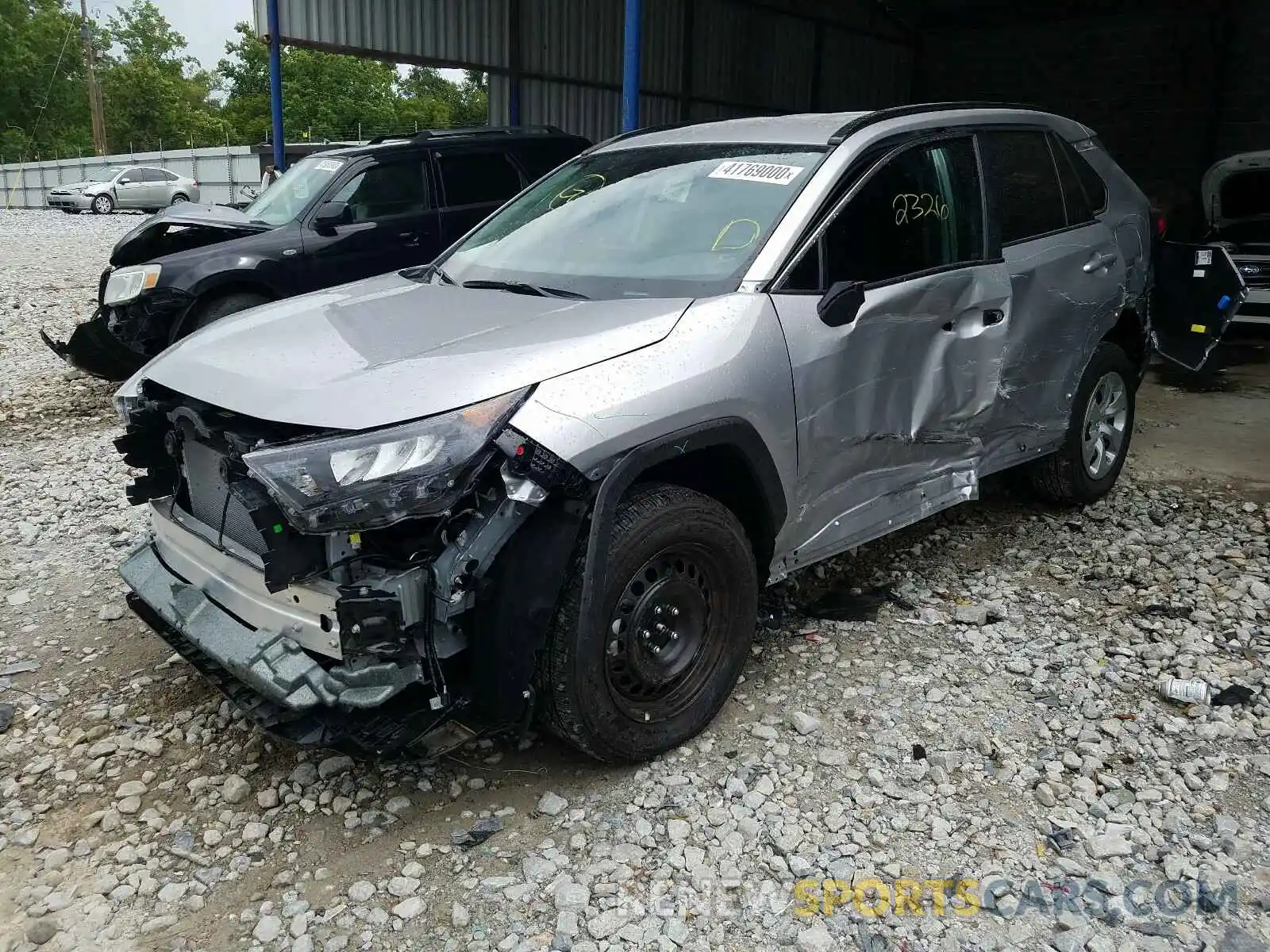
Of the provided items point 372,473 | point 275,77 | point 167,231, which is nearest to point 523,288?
point 372,473

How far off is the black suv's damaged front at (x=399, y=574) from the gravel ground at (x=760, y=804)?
1.31 feet

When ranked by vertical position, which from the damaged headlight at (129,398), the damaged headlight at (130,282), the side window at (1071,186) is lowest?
the damaged headlight at (129,398)

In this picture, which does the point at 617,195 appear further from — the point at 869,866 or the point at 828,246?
the point at 869,866

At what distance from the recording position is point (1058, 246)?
4574 millimetres

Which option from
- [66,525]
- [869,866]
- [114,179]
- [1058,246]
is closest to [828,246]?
[1058,246]

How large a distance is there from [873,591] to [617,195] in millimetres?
1954

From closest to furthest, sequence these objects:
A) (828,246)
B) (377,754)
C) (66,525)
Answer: (377,754) → (828,246) → (66,525)

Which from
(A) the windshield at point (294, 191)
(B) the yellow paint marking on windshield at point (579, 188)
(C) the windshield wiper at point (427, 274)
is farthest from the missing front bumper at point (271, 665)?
(A) the windshield at point (294, 191)

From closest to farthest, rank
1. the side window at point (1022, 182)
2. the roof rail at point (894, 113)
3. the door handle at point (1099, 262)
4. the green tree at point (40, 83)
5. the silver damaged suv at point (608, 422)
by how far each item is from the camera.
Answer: the silver damaged suv at point (608, 422) → the roof rail at point (894, 113) → the side window at point (1022, 182) → the door handle at point (1099, 262) → the green tree at point (40, 83)

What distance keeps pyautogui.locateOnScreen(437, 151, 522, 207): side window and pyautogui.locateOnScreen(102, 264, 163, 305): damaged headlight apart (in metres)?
2.41

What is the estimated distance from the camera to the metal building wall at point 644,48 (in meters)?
13.5

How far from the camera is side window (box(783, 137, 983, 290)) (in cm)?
354

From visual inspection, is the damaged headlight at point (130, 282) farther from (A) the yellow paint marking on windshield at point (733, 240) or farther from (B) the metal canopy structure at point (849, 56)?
(B) the metal canopy structure at point (849, 56)

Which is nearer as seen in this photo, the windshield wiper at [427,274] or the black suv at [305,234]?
the windshield wiper at [427,274]
